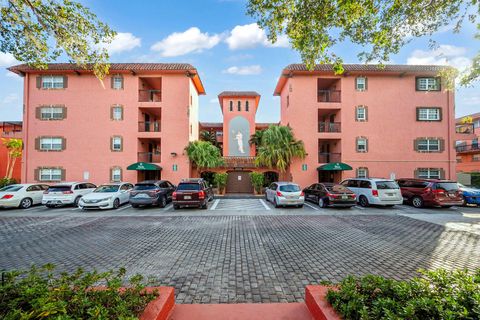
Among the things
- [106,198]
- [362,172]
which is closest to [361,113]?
[362,172]

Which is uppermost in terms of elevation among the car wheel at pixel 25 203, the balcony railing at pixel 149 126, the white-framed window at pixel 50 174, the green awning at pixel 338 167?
the balcony railing at pixel 149 126

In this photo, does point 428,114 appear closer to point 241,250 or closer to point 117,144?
point 241,250

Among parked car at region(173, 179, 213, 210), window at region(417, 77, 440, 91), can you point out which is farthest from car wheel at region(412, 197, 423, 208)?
parked car at region(173, 179, 213, 210)

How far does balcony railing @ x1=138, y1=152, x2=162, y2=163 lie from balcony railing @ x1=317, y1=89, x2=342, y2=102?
16.2 metres

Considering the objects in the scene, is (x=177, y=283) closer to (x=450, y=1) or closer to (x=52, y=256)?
(x=52, y=256)

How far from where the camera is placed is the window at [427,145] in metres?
19.8

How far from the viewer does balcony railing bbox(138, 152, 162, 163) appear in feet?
65.0

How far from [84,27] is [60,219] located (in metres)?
8.71

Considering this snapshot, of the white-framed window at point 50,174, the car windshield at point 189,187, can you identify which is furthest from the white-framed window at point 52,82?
the car windshield at point 189,187

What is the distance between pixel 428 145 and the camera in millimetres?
19812

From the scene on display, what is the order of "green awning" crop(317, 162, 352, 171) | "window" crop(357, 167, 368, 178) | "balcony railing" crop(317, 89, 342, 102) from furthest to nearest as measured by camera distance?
"balcony railing" crop(317, 89, 342, 102) → "window" crop(357, 167, 368, 178) → "green awning" crop(317, 162, 352, 171)

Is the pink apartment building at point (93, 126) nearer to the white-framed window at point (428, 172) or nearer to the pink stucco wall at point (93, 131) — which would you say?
the pink stucco wall at point (93, 131)

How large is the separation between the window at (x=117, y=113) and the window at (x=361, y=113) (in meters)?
21.1

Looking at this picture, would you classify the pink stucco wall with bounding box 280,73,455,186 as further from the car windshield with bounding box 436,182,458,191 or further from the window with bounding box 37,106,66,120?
the window with bounding box 37,106,66,120
